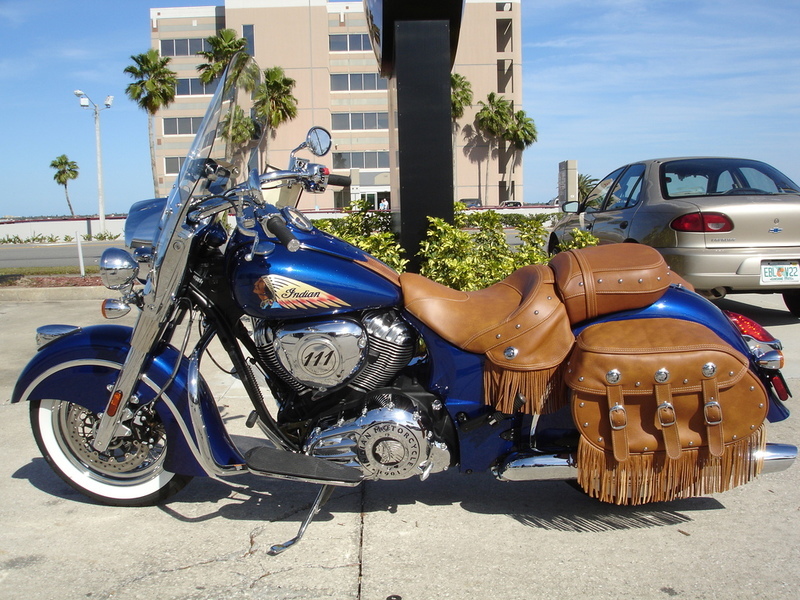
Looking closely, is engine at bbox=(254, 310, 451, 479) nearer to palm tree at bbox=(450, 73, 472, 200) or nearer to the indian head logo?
the indian head logo

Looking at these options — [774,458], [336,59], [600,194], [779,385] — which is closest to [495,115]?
[336,59]

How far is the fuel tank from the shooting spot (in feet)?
8.28

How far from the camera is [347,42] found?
46.2 metres

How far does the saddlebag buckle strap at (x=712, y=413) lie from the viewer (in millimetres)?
2428

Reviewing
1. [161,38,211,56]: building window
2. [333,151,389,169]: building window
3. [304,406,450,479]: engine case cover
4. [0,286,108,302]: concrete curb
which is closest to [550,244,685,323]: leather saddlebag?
[304,406,450,479]: engine case cover

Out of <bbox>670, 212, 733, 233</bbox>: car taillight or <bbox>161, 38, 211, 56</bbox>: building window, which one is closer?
<bbox>670, 212, 733, 233</bbox>: car taillight

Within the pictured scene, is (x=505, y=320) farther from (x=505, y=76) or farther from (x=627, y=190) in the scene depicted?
(x=505, y=76)

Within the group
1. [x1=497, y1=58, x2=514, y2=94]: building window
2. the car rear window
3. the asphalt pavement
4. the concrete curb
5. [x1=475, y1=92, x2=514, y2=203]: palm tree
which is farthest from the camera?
[x1=497, y1=58, x2=514, y2=94]: building window

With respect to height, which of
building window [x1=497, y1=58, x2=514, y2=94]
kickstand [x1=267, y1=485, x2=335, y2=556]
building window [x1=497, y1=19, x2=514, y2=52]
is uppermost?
building window [x1=497, y1=19, x2=514, y2=52]

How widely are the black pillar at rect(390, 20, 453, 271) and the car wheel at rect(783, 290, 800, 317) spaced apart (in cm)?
374

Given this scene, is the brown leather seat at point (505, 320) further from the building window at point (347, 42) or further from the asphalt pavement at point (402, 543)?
the building window at point (347, 42)

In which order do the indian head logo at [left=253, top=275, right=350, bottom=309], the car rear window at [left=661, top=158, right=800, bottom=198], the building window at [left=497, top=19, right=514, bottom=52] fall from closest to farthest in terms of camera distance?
1. the indian head logo at [left=253, top=275, right=350, bottom=309]
2. the car rear window at [left=661, top=158, right=800, bottom=198]
3. the building window at [left=497, top=19, right=514, bottom=52]

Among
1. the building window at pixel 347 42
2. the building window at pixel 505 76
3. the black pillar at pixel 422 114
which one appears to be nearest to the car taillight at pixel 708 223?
the black pillar at pixel 422 114

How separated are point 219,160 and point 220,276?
1.59 ft
